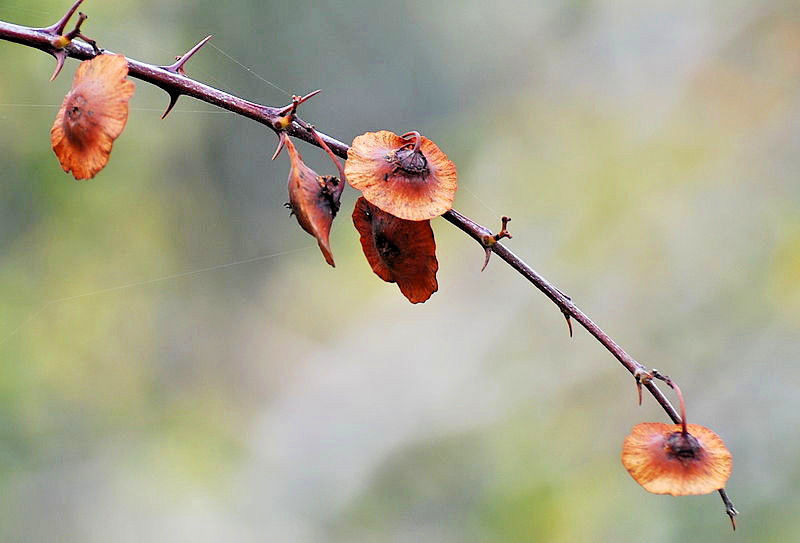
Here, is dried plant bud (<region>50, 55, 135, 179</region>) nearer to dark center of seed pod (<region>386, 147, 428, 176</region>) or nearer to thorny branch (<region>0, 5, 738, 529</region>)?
thorny branch (<region>0, 5, 738, 529</region>)

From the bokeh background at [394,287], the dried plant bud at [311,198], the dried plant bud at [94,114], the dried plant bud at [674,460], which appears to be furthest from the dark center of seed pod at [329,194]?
the bokeh background at [394,287]

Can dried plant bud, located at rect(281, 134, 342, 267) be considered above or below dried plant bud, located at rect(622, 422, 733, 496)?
above

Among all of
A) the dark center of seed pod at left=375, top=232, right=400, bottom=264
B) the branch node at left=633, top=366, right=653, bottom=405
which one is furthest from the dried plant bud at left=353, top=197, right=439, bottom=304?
the branch node at left=633, top=366, right=653, bottom=405

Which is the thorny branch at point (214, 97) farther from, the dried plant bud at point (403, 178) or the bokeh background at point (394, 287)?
the bokeh background at point (394, 287)

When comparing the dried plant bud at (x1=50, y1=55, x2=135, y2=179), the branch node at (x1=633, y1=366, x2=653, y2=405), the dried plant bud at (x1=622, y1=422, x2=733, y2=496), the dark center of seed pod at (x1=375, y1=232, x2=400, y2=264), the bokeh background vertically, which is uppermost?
the bokeh background

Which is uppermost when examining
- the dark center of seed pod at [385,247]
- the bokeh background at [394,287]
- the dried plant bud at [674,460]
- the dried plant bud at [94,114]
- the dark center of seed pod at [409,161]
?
the bokeh background at [394,287]

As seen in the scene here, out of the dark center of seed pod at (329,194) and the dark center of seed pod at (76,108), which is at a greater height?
the dark center of seed pod at (329,194)
